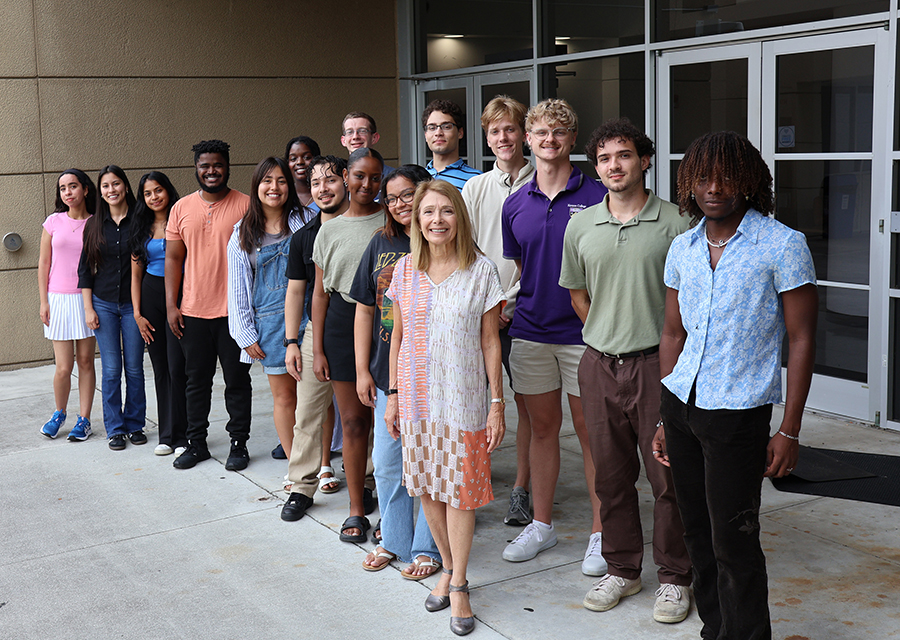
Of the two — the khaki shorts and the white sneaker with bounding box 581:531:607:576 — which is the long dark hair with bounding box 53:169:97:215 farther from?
the white sneaker with bounding box 581:531:607:576

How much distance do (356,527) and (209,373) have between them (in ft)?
5.71

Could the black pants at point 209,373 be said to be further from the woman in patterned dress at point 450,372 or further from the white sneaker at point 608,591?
the white sneaker at point 608,591

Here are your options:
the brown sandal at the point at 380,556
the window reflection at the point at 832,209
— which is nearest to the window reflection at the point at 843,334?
the window reflection at the point at 832,209

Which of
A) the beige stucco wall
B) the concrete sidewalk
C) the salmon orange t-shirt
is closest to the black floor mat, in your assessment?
the concrete sidewalk

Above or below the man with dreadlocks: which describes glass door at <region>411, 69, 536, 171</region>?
above

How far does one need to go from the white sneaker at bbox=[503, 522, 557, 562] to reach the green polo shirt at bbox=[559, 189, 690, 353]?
1.05 m

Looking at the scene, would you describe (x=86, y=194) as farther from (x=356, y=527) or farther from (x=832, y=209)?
(x=832, y=209)

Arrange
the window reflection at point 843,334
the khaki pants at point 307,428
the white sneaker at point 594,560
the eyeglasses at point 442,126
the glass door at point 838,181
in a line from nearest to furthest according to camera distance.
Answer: the white sneaker at point 594,560 < the khaki pants at point 307,428 < the eyeglasses at point 442,126 < the glass door at point 838,181 < the window reflection at point 843,334

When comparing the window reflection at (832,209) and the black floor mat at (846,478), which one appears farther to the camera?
the window reflection at (832,209)

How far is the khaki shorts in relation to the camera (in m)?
4.00

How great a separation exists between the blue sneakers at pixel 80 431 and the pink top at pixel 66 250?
0.89 m

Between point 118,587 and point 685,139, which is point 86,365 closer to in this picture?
point 118,587

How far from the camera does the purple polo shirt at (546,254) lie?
13.0 ft

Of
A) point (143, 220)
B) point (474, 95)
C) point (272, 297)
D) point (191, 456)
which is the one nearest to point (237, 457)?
point (191, 456)
